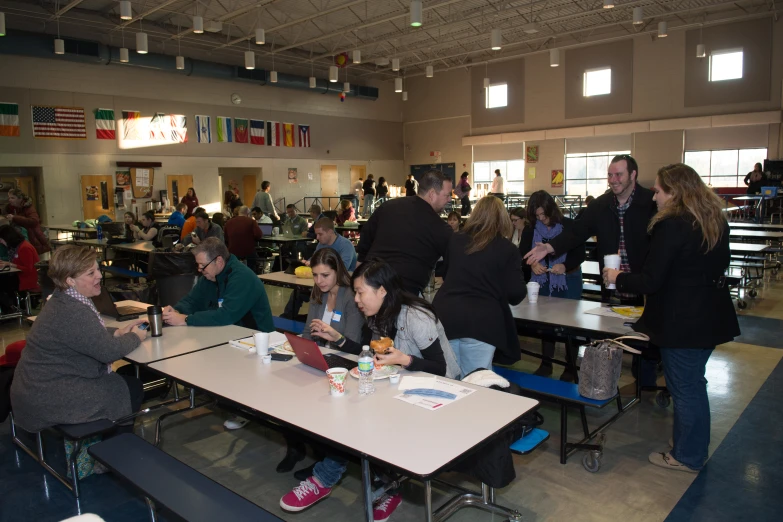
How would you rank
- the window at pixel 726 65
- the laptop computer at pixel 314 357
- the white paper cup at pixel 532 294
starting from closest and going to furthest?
→ the laptop computer at pixel 314 357, the white paper cup at pixel 532 294, the window at pixel 726 65

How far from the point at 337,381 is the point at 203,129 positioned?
51.3 ft

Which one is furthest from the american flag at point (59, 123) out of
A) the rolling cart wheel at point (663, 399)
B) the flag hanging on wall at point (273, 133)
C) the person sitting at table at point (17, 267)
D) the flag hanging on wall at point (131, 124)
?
the rolling cart wheel at point (663, 399)

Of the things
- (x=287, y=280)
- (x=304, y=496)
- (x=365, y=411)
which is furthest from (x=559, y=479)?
(x=287, y=280)

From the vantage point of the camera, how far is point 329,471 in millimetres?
2777

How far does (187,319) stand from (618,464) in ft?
9.05

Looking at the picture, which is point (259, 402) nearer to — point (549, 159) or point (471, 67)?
point (549, 159)

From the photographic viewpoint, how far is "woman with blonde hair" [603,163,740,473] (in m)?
2.79

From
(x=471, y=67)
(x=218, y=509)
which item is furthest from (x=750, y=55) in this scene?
(x=218, y=509)

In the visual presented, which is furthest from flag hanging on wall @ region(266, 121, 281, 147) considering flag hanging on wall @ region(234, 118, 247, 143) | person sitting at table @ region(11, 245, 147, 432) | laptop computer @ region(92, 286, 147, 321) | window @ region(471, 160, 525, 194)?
person sitting at table @ region(11, 245, 147, 432)

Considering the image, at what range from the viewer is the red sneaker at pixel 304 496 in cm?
274

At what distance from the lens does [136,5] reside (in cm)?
1274

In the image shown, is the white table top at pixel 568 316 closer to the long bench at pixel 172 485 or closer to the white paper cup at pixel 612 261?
the white paper cup at pixel 612 261

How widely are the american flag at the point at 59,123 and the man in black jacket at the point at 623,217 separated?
44.2ft

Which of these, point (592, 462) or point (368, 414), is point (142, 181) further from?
point (368, 414)
